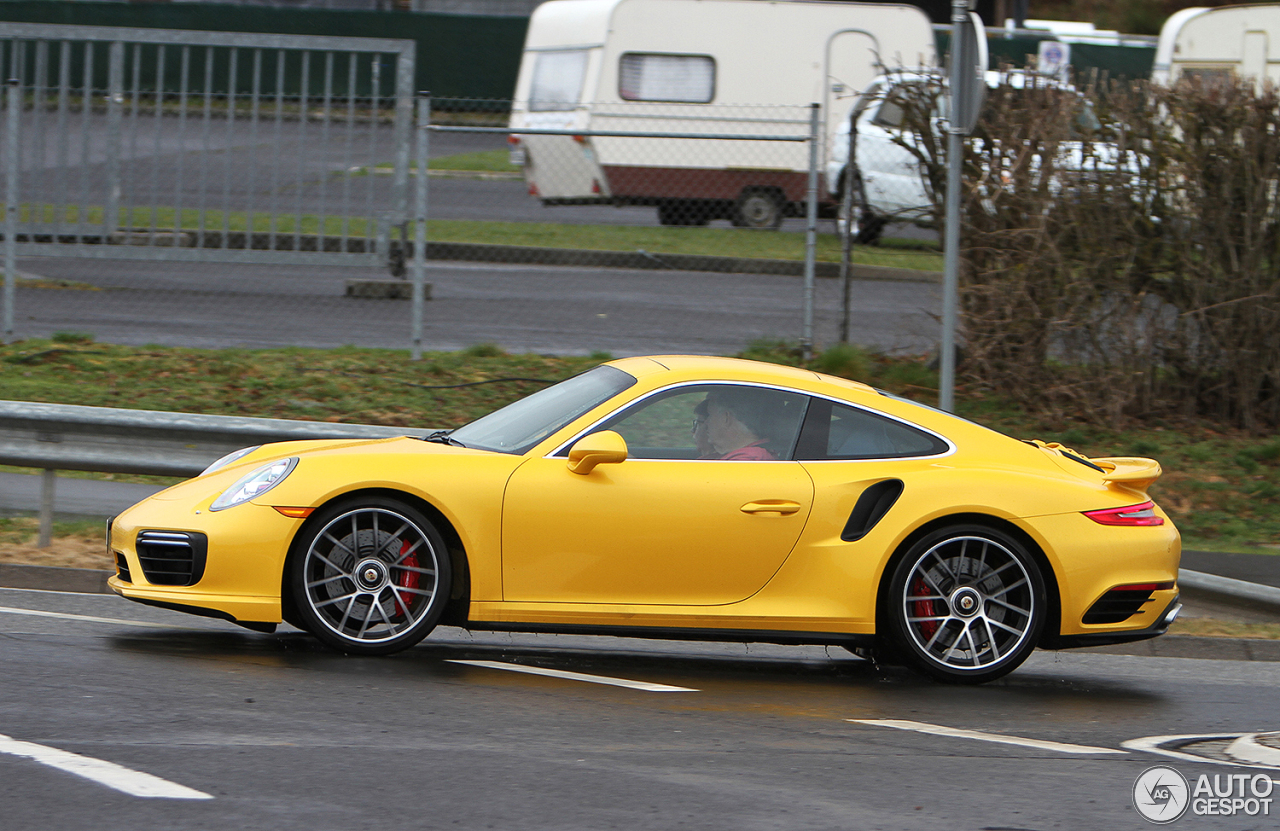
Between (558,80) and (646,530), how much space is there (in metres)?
16.4

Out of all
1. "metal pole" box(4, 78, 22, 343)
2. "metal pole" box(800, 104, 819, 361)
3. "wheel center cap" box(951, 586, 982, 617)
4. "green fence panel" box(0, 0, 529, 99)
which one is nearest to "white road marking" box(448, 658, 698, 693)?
"wheel center cap" box(951, 586, 982, 617)

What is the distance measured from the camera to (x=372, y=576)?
6047 millimetres

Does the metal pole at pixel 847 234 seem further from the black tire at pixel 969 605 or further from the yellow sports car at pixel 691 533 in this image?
the black tire at pixel 969 605

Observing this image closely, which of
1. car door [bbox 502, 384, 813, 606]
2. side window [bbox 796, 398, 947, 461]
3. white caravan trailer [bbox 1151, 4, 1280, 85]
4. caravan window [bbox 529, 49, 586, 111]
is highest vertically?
white caravan trailer [bbox 1151, 4, 1280, 85]

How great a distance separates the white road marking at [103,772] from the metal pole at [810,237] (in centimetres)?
795

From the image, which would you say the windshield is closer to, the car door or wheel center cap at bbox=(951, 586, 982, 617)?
the car door

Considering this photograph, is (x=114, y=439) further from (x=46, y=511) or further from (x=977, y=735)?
(x=977, y=735)

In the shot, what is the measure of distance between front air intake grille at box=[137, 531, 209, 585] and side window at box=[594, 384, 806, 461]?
167 centimetres

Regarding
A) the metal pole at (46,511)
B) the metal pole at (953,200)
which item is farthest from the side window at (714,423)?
the metal pole at (46,511)

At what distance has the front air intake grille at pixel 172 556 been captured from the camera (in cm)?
592

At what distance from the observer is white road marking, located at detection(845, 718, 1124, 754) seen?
5.42 meters

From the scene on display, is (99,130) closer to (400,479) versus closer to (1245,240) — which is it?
(400,479)

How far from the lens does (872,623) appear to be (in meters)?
6.25

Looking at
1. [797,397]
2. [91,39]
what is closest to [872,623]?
[797,397]
